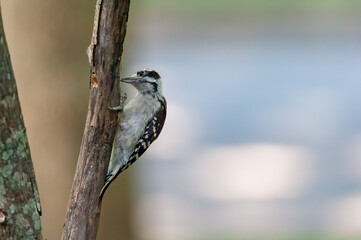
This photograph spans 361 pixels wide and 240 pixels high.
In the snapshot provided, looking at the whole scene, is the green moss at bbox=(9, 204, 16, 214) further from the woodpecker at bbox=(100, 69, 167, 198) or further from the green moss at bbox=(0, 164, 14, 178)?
the woodpecker at bbox=(100, 69, 167, 198)

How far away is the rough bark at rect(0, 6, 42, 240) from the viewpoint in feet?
8.65

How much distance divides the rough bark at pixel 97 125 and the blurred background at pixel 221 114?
88.1 inches

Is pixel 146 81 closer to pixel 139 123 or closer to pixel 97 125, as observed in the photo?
pixel 139 123

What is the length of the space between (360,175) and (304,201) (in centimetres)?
84

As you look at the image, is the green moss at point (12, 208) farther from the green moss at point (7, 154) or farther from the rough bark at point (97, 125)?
the rough bark at point (97, 125)

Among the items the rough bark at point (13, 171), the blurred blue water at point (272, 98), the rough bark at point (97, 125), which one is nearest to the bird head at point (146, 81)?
the rough bark at point (97, 125)

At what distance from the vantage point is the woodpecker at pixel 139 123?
4184 millimetres

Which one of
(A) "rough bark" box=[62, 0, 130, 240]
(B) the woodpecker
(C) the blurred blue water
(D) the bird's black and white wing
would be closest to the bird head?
(B) the woodpecker

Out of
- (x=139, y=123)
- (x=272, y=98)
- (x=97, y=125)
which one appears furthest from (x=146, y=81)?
(x=272, y=98)

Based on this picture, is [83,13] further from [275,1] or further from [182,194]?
[275,1]

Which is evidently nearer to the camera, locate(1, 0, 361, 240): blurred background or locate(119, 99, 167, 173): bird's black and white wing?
locate(119, 99, 167, 173): bird's black and white wing

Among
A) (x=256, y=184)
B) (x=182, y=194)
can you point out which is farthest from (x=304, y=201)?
(x=182, y=194)

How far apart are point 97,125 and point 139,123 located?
95 centimetres

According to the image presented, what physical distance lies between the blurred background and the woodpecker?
1.20 m
